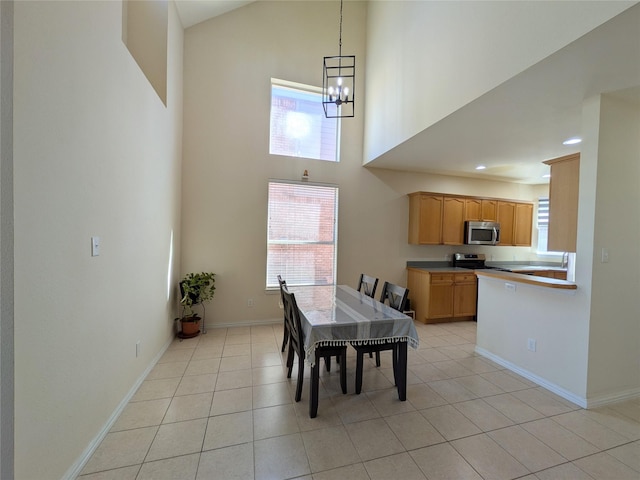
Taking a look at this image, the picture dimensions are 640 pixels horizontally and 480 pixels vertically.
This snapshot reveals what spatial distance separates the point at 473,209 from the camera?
16.1 ft

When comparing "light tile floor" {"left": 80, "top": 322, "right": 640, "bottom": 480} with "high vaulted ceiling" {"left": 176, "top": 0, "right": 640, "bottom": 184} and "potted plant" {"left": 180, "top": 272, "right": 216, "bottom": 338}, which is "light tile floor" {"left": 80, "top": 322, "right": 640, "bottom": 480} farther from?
"high vaulted ceiling" {"left": 176, "top": 0, "right": 640, "bottom": 184}

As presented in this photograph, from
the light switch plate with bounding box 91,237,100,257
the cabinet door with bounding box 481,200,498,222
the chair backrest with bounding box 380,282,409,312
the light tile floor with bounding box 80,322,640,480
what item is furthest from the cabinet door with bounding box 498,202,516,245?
the light switch plate with bounding box 91,237,100,257

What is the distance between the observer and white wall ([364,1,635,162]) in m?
1.71

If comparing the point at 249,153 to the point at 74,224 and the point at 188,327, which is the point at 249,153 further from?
the point at 74,224

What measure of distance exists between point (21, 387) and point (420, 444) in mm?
2204

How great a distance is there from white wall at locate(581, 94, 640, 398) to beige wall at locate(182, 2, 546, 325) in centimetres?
287

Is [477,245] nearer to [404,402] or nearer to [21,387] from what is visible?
[404,402]

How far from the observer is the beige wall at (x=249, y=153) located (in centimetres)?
384

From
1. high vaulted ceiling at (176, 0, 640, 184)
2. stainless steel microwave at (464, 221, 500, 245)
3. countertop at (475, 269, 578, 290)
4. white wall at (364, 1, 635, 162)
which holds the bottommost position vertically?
countertop at (475, 269, 578, 290)

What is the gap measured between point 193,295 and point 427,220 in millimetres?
3898

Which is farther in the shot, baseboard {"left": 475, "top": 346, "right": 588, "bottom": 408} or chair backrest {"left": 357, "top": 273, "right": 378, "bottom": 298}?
chair backrest {"left": 357, "top": 273, "right": 378, "bottom": 298}

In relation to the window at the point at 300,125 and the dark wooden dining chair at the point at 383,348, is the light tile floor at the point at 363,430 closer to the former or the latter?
the dark wooden dining chair at the point at 383,348

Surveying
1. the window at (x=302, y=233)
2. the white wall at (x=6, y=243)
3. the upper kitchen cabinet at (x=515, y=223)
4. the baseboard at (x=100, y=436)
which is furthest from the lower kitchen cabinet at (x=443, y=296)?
the white wall at (x=6, y=243)

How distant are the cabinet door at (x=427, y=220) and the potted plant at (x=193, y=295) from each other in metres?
3.46
